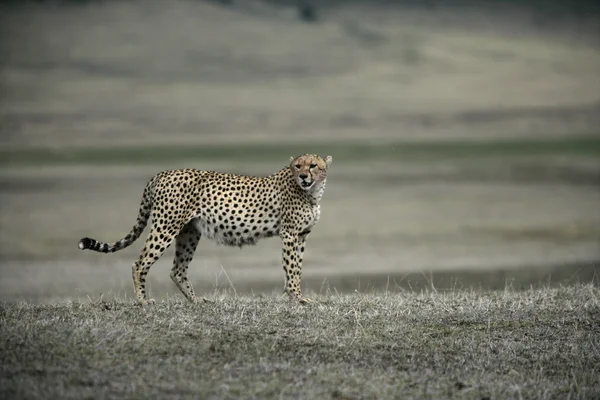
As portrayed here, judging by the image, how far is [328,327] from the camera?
9.05m

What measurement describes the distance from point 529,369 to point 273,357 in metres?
2.01

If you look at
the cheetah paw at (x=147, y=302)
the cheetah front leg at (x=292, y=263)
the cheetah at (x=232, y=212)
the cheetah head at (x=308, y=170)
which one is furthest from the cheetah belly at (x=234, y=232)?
the cheetah paw at (x=147, y=302)

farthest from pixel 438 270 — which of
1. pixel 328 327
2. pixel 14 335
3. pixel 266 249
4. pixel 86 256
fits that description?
pixel 14 335

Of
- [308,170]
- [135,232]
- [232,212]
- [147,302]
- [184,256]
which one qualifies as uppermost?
[308,170]

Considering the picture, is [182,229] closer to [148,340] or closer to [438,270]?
[148,340]

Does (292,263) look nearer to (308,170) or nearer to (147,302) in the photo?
(308,170)

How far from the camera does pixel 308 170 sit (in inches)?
424

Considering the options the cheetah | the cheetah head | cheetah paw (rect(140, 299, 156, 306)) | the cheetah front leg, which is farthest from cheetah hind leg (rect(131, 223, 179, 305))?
the cheetah head

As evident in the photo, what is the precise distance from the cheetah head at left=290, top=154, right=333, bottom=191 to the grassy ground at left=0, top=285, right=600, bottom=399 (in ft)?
3.97

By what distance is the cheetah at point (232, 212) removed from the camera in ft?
34.9

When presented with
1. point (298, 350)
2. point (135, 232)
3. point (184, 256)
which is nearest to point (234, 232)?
point (184, 256)

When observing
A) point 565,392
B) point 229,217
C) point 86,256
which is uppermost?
point 229,217

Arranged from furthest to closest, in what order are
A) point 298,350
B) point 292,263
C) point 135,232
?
1. point 135,232
2. point 292,263
3. point 298,350

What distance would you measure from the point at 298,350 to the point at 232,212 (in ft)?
8.91
